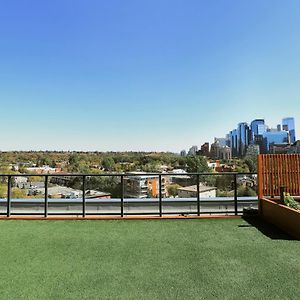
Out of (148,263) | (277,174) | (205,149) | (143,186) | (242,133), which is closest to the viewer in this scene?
(148,263)

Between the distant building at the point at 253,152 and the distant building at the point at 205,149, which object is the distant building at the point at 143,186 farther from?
the distant building at the point at 205,149

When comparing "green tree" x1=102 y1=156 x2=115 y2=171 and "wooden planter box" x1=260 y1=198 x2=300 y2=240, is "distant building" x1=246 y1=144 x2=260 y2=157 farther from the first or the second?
"green tree" x1=102 y1=156 x2=115 y2=171

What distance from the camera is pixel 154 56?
12.5 metres

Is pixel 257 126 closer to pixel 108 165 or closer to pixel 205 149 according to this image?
pixel 205 149

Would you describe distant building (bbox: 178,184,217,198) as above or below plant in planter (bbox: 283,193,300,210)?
above

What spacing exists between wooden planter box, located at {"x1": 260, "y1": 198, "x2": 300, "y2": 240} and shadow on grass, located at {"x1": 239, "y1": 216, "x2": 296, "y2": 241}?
0.09 metres

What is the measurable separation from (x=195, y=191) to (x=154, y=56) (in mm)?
7914

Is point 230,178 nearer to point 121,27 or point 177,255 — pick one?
point 177,255

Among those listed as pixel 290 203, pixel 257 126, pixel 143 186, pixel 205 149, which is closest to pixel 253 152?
pixel 290 203

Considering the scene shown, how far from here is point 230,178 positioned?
6398mm

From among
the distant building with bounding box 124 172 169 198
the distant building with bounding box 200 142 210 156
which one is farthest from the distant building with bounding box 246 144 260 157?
the distant building with bounding box 200 142 210 156

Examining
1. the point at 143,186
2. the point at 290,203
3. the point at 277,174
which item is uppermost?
the point at 277,174

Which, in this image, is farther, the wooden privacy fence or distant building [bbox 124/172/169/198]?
distant building [bbox 124/172/169/198]

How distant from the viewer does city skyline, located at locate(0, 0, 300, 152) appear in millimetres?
9289
